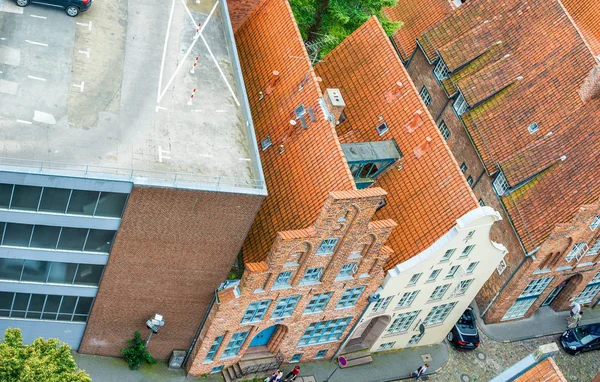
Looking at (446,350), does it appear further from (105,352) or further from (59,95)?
(59,95)

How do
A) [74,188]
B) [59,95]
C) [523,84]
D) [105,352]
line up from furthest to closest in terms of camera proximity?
[523,84]
[105,352]
[59,95]
[74,188]

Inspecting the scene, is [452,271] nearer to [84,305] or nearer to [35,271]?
[84,305]

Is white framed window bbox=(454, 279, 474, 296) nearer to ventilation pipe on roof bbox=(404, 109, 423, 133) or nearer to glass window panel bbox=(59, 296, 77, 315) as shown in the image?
ventilation pipe on roof bbox=(404, 109, 423, 133)

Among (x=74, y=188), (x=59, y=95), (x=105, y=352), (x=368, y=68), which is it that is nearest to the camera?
(x=74, y=188)

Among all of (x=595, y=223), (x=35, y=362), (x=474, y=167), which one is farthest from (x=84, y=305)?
(x=595, y=223)

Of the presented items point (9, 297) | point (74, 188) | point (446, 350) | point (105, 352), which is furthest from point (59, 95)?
point (446, 350)

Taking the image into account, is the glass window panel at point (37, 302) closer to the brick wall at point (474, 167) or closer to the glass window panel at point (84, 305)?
the glass window panel at point (84, 305)

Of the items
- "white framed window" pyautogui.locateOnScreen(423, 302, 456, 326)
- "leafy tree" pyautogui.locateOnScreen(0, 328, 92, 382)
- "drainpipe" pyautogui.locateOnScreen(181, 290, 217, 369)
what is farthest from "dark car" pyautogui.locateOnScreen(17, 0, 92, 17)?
"white framed window" pyautogui.locateOnScreen(423, 302, 456, 326)
